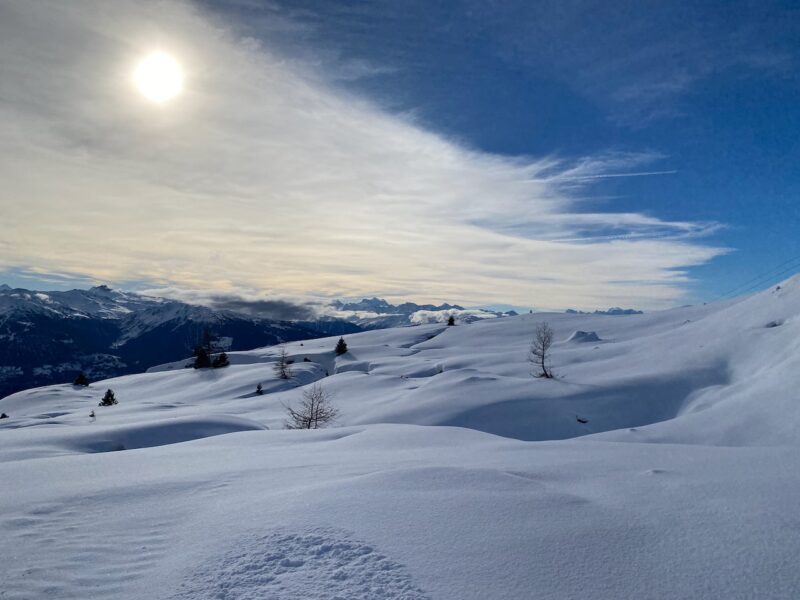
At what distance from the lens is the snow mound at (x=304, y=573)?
407 centimetres

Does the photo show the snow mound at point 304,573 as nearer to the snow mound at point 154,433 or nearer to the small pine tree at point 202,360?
the snow mound at point 154,433

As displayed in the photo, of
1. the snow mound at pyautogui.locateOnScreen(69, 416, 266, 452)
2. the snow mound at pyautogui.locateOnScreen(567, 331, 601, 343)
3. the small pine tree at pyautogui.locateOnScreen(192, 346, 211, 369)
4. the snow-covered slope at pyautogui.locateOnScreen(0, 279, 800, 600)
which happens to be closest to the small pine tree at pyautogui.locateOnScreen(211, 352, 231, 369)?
the small pine tree at pyautogui.locateOnScreen(192, 346, 211, 369)

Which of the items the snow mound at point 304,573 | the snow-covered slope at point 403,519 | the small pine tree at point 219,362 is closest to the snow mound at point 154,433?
the snow-covered slope at point 403,519

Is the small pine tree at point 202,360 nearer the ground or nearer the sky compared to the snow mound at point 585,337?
nearer the ground

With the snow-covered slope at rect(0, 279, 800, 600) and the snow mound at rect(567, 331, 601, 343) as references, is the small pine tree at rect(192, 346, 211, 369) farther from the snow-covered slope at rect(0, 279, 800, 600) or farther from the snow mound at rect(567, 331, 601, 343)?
the snow-covered slope at rect(0, 279, 800, 600)

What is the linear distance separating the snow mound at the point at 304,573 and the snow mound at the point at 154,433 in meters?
14.8

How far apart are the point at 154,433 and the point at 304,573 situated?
62.4 feet

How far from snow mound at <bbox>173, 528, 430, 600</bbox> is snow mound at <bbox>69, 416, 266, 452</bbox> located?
48.6ft

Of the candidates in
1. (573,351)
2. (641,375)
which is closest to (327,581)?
(641,375)

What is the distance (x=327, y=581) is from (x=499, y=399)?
2528cm

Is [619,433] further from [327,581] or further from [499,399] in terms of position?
[327,581]

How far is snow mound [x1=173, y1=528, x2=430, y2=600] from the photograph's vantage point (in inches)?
160

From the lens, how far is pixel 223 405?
138 feet

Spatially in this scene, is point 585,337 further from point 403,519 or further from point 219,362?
point 403,519
